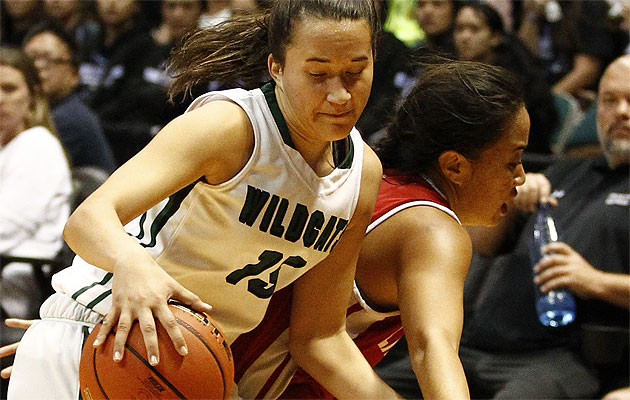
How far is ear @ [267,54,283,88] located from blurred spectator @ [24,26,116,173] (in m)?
3.20

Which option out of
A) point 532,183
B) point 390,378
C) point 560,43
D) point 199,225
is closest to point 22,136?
point 390,378

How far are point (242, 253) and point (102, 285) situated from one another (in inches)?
12.3

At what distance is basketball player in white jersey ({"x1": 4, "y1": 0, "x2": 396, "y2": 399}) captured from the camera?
1662mm

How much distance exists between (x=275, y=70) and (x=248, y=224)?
0.33 metres

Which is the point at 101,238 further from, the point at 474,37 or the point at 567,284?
the point at 474,37

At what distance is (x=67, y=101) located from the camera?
5402mm

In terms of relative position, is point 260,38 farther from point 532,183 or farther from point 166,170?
point 532,183

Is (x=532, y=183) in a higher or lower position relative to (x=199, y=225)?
lower

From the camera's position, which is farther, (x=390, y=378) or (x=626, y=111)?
(x=626, y=111)

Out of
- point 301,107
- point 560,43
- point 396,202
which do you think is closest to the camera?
point 301,107

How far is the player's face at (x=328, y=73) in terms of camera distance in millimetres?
1804

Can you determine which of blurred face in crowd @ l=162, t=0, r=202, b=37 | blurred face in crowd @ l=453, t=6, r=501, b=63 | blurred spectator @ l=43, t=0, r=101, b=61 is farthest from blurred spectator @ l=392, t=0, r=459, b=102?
blurred spectator @ l=43, t=0, r=101, b=61

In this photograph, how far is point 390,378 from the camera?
11.9ft

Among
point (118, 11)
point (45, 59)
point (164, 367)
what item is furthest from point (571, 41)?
point (164, 367)
